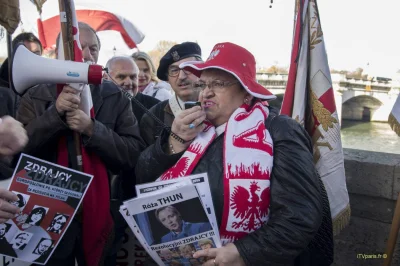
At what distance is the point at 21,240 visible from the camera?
1.88 meters

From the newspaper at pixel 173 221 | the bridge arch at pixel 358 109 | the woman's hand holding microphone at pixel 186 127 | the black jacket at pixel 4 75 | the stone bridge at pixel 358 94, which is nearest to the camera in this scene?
the newspaper at pixel 173 221

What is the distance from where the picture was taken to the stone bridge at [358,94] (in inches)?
1548

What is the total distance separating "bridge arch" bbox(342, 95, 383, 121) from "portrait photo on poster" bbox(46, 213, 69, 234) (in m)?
47.1

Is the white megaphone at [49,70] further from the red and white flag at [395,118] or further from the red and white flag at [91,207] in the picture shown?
the red and white flag at [395,118]

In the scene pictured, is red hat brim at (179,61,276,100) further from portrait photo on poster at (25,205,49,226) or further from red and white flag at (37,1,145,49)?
red and white flag at (37,1,145,49)

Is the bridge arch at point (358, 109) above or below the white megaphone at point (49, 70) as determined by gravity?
below

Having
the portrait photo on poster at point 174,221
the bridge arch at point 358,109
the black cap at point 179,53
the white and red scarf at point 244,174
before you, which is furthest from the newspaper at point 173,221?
the bridge arch at point 358,109

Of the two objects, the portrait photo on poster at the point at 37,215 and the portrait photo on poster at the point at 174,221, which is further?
the portrait photo on poster at the point at 37,215

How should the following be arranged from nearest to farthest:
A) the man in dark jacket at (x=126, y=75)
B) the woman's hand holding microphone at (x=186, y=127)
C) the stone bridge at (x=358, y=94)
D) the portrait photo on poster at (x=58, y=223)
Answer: the woman's hand holding microphone at (x=186, y=127) < the portrait photo on poster at (x=58, y=223) < the man in dark jacket at (x=126, y=75) < the stone bridge at (x=358, y=94)

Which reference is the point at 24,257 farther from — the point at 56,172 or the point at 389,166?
the point at 389,166

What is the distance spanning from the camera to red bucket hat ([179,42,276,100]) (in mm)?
1854

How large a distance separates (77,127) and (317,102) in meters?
1.84

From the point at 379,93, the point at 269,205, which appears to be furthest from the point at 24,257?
the point at 379,93

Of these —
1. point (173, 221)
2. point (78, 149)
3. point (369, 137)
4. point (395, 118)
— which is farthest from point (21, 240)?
point (369, 137)
